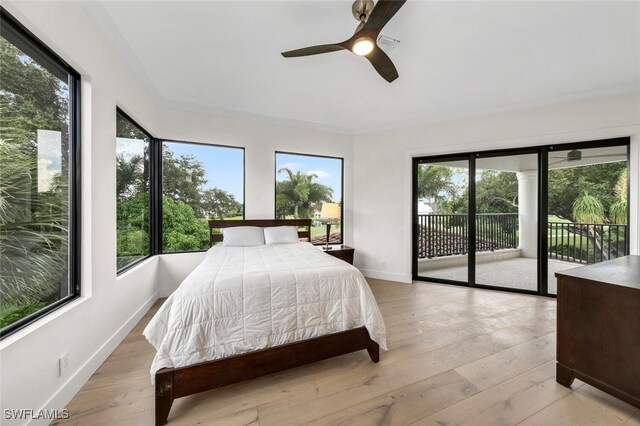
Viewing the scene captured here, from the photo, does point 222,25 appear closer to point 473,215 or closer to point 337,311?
point 337,311

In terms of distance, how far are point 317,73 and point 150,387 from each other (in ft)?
10.4

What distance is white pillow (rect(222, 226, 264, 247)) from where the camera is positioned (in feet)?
11.4

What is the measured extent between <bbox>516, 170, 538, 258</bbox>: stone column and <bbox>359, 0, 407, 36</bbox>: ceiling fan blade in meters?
3.49

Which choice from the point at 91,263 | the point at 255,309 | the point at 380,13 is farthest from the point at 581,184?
the point at 91,263

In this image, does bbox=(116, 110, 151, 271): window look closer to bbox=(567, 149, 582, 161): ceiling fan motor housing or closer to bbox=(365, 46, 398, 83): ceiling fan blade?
bbox=(365, 46, 398, 83): ceiling fan blade

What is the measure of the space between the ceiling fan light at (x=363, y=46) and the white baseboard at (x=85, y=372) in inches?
116

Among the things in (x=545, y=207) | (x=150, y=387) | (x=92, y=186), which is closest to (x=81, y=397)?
(x=150, y=387)

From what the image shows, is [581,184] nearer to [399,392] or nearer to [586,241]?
[586,241]

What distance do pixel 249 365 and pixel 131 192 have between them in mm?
2389

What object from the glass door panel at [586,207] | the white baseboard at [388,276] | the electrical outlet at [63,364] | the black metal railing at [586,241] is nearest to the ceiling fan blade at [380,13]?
the electrical outlet at [63,364]

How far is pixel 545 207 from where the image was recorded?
362 centimetres

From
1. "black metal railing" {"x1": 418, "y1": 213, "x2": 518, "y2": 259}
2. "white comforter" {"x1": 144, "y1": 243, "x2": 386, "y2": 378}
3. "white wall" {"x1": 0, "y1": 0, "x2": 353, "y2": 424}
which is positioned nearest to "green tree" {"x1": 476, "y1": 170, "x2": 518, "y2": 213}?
"black metal railing" {"x1": 418, "y1": 213, "x2": 518, "y2": 259}

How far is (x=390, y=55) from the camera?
246 cm

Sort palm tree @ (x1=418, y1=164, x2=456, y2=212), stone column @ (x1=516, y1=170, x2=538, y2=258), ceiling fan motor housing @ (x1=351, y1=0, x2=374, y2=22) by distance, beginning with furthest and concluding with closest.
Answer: palm tree @ (x1=418, y1=164, x2=456, y2=212) < stone column @ (x1=516, y1=170, x2=538, y2=258) < ceiling fan motor housing @ (x1=351, y1=0, x2=374, y2=22)
